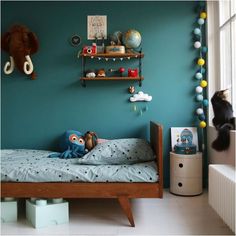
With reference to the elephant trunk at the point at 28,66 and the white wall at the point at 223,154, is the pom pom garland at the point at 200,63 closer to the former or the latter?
the white wall at the point at 223,154

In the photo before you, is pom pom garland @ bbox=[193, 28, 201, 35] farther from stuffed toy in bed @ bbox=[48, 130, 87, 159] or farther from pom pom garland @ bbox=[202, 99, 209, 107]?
stuffed toy in bed @ bbox=[48, 130, 87, 159]

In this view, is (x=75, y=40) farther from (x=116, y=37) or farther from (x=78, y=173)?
(x=78, y=173)

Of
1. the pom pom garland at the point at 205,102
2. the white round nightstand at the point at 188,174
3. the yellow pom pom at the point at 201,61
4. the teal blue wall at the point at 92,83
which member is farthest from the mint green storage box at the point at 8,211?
the yellow pom pom at the point at 201,61

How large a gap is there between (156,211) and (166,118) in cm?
120

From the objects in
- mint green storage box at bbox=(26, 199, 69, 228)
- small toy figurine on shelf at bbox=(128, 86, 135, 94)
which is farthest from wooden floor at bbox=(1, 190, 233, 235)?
small toy figurine on shelf at bbox=(128, 86, 135, 94)

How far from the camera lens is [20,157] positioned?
3146 millimetres

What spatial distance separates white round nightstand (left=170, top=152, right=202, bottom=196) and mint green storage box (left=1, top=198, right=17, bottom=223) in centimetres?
173

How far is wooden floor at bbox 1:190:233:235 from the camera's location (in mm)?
2457

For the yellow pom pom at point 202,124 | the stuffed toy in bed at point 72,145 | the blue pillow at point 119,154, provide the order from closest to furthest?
the blue pillow at point 119,154, the stuffed toy in bed at point 72,145, the yellow pom pom at point 202,124

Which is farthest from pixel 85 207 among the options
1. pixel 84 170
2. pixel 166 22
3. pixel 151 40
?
pixel 166 22

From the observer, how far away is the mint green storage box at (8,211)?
2678 millimetres

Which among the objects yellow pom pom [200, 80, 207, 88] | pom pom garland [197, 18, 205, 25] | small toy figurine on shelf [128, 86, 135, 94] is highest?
pom pom garland [197, 18, 205, 25]

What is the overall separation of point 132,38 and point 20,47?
1.29 meters

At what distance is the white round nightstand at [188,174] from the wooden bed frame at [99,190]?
0.87 m
